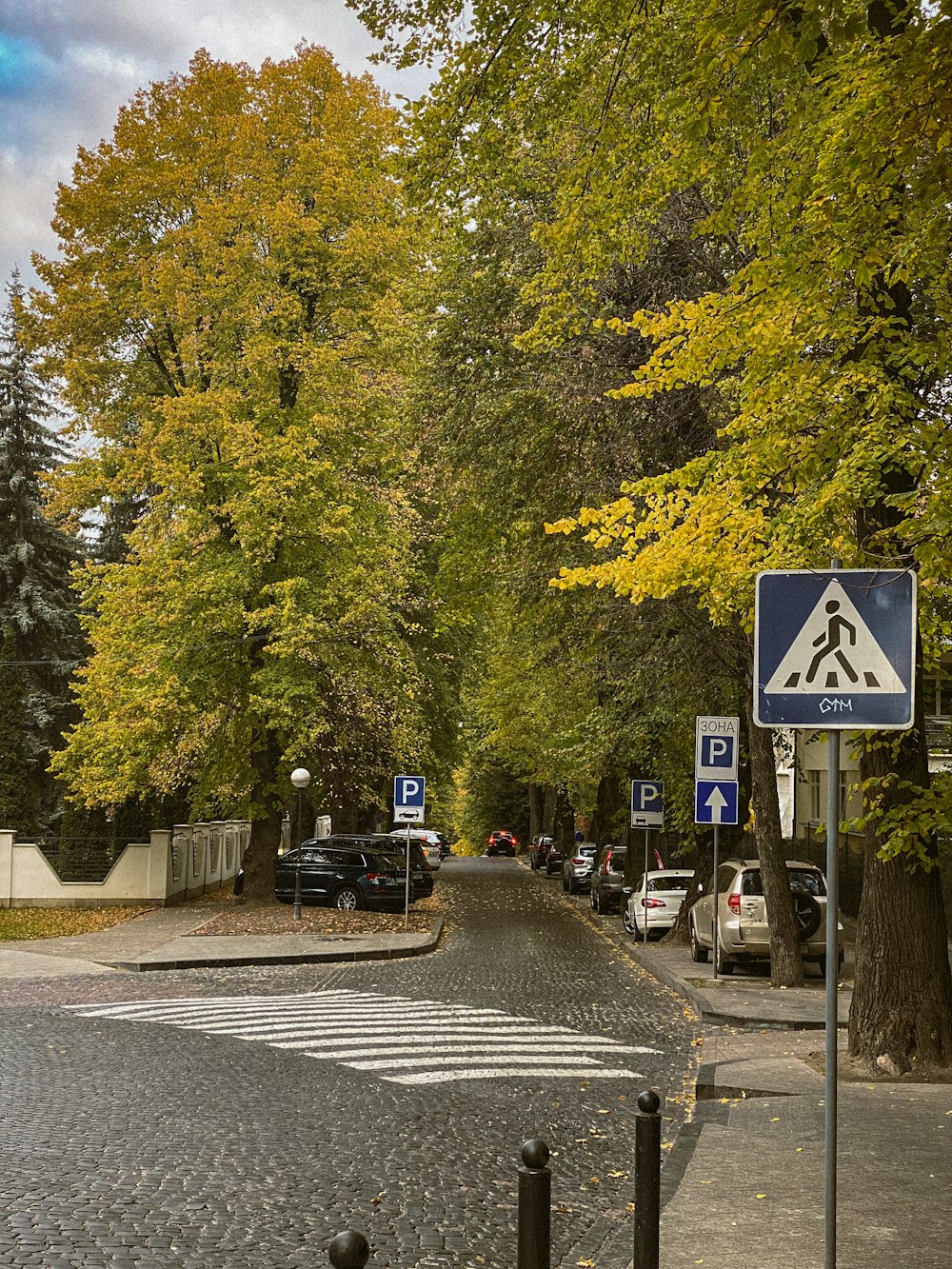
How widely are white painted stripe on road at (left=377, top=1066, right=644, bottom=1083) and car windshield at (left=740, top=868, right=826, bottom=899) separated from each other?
366 inches

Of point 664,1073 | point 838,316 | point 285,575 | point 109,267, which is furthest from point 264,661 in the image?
point 838,316

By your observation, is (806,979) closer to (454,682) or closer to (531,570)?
(531,570)

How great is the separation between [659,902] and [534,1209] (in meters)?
24.4

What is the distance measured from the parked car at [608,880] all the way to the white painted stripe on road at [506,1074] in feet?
75.8

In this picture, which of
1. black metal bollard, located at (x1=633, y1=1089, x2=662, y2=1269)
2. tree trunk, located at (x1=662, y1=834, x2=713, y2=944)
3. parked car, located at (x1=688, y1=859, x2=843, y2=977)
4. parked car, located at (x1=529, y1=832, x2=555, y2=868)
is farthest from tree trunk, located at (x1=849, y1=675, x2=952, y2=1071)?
parked car, located at (x1=529, y1=832, x2=555, y2=868)

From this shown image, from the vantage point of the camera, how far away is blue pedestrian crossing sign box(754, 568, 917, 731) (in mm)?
5934

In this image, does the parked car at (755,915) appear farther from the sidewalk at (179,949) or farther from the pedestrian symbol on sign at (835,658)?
the pedestrian symbol on sign at (835,658)

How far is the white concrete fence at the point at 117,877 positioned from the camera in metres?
32.6

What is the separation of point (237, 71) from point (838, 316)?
2456 cm

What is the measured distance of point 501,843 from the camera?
88.2 m

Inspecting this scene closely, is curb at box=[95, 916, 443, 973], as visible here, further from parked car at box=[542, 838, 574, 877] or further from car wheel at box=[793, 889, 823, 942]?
parked car at box=[542, 838, 574, 877]

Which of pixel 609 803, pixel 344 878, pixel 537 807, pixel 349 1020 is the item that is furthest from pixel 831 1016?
pixel 537 807

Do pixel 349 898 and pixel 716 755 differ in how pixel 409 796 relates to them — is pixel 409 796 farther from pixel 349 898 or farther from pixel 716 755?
pixel 716 755

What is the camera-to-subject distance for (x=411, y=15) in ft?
33.1
